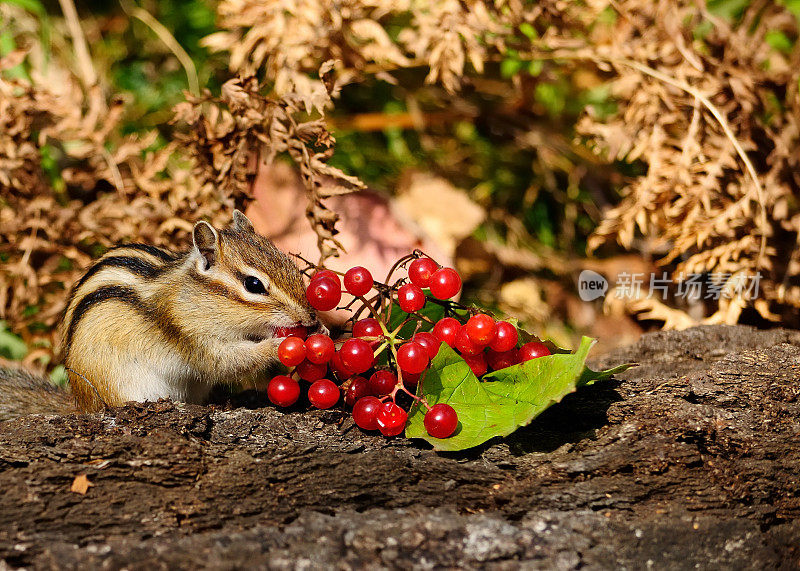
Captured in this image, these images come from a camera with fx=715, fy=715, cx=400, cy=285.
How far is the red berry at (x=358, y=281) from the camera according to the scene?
7.93 ft

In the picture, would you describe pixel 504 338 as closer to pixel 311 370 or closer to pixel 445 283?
pixel 445 283

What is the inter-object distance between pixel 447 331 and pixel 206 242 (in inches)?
43.0

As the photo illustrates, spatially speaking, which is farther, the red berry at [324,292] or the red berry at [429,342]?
the red berry at [324,292]

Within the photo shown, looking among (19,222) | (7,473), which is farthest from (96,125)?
(7,473)

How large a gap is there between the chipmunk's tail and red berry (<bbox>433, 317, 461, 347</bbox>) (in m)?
1.54

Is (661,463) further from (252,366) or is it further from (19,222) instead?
(19,222)

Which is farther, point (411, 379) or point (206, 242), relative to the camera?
point (206, 242)

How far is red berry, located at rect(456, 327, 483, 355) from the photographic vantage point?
231 centimetres

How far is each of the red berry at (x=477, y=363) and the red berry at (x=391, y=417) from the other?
1.00 feet

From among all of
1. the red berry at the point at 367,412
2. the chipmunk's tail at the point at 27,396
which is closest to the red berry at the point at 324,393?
the red berry at the point at 367,412

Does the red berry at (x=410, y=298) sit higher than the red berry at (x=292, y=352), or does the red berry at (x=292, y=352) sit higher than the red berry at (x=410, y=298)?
the red berry at (x=410, y=298)

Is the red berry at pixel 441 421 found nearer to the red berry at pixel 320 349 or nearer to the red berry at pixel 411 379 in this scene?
the red berry at pixel 411 379

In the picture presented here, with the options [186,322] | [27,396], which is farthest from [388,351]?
[27,396]

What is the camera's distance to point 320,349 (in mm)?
2355
